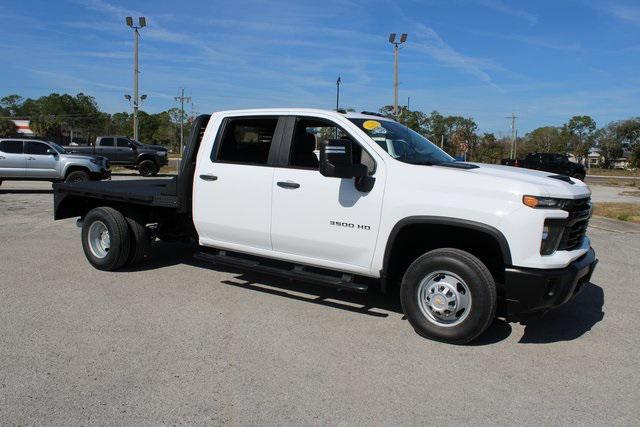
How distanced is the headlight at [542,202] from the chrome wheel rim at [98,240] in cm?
518

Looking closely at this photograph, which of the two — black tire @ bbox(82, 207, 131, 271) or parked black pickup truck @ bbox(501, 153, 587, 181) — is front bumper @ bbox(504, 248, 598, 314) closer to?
black tire @ bbox(82, 207, 131, 271)

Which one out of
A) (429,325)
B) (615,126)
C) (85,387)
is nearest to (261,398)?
(85,387)

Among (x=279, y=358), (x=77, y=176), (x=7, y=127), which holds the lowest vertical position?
(x=279, y=358)

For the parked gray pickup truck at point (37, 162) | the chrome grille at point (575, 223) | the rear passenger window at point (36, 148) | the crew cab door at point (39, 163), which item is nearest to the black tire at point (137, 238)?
the chrome grille at point (575, 223)

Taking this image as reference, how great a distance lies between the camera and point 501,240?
4266 mm

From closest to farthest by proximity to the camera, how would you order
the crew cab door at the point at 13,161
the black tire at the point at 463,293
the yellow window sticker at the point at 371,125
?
the black tire at the point at 463,293, the yellow window sticker at the point at 371,125, the crew cab door at the point at 13,161

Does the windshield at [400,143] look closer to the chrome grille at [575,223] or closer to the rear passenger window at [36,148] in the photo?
the chrome grille at [575,223]

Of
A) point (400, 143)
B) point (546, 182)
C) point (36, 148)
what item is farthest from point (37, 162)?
point (546, 182)

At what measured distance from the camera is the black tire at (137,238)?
6848 mm

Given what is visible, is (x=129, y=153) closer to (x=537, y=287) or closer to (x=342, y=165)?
(x=342, y=165)

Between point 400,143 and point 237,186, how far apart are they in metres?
1.74

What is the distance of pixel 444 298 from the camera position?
458 cm

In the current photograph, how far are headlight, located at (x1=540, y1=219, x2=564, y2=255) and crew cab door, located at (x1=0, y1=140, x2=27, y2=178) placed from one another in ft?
57.6

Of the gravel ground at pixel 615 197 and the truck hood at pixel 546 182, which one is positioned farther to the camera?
the gravel ground at pixel 615 197
